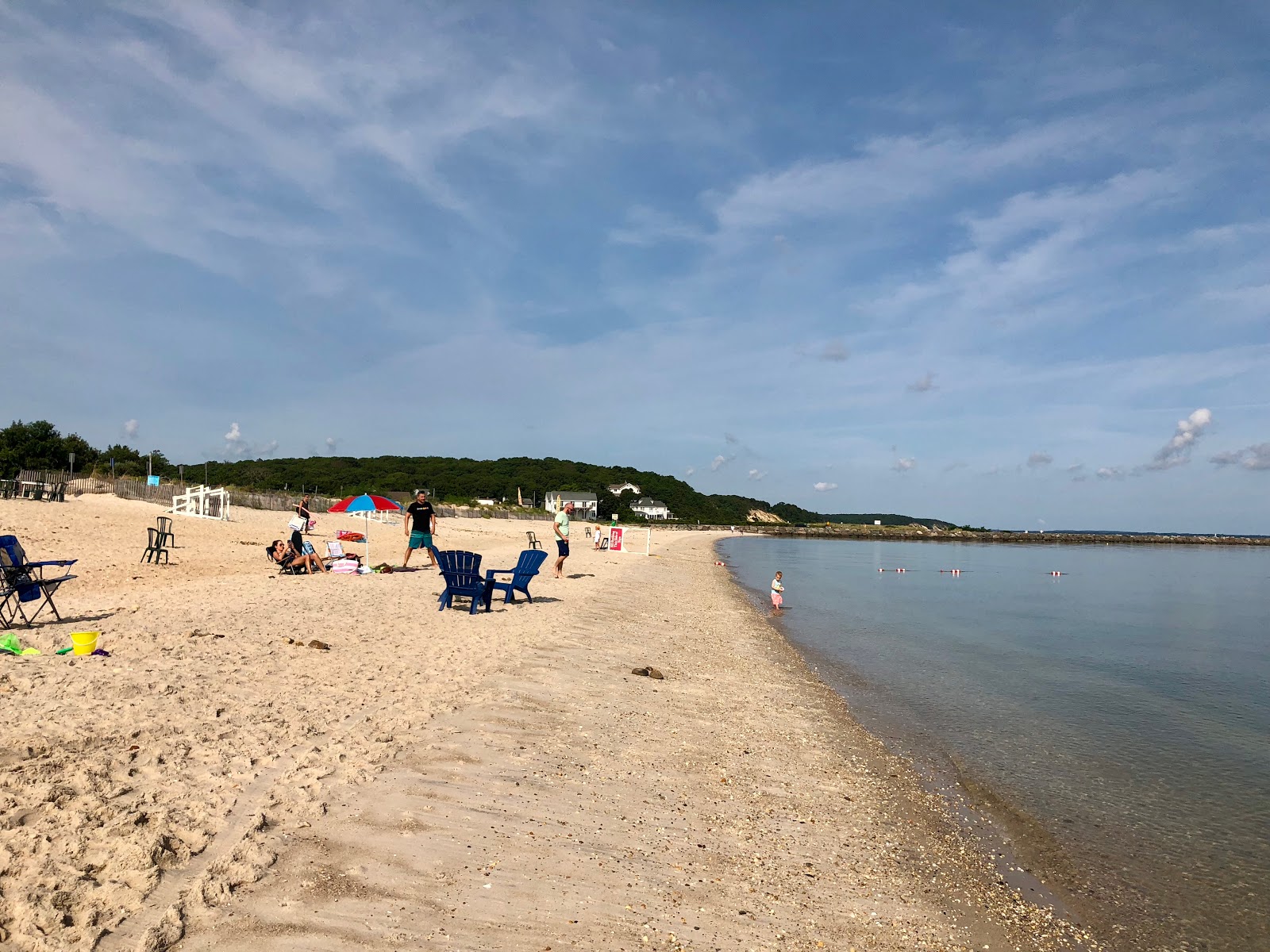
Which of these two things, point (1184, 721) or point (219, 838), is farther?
point (1184, 721)

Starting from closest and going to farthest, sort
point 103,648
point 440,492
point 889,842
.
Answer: point 889,842, point 103,648, point 440,492

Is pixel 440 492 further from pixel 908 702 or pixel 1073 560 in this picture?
pixel 908 702

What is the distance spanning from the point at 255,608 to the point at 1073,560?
6544 cm

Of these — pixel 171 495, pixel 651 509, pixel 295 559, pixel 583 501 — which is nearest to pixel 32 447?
pixel 171 495

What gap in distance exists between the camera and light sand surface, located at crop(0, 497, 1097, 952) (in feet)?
10.6

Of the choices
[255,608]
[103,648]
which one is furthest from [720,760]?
[255,608]

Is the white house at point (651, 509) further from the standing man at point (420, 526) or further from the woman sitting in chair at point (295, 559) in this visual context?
the woman sitting in chair at point (295, 559)

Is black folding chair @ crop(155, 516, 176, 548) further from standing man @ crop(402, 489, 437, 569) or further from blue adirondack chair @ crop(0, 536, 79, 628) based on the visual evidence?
blue adirondack chair @ crop(0, 536, 79, 628)

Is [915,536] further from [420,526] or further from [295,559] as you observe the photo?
[295,559]

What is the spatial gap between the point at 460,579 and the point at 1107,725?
918 cm

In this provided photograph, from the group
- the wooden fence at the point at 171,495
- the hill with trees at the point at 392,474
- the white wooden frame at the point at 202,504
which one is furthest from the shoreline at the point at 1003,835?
the hill with trees at the point at 392,474

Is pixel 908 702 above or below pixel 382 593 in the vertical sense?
below

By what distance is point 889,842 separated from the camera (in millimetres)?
4973

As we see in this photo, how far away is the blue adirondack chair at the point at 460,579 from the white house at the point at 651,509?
111725 millimetres
